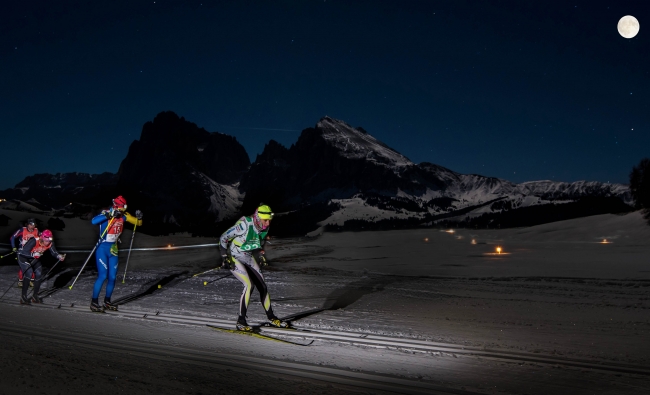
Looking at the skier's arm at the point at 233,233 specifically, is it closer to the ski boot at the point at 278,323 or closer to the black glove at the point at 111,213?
the ski boot at the point at 278,323

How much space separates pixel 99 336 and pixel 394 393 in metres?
5.56

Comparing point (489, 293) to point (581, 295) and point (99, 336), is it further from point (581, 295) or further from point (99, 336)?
point (99, 336)

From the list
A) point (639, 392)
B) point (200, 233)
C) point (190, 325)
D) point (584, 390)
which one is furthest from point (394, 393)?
point (200, 233)

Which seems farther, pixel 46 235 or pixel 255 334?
pixel 46 235

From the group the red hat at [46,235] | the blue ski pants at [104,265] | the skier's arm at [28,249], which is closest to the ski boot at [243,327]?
the blue ski pants at [104,265]

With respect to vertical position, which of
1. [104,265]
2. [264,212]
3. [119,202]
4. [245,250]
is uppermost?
[119,202]

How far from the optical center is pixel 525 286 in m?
17.4

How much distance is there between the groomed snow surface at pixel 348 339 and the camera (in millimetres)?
5727

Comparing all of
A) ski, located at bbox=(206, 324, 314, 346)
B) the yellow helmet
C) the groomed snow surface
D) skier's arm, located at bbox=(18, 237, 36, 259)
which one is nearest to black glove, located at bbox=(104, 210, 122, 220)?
the groomed snow surface

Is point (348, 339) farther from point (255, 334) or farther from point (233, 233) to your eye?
point (233, 233)

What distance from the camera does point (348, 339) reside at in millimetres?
8305

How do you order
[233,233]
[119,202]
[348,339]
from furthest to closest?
[119,202] → [233,233] → [348,339]

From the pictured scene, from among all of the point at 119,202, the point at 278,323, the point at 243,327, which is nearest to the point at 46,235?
the point at 119,202

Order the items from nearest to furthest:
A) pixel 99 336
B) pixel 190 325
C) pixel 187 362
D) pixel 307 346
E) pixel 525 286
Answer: pixel 187 362
pixel 307 346
pixel 99 336
pixel 190 325
pixel 525 286
